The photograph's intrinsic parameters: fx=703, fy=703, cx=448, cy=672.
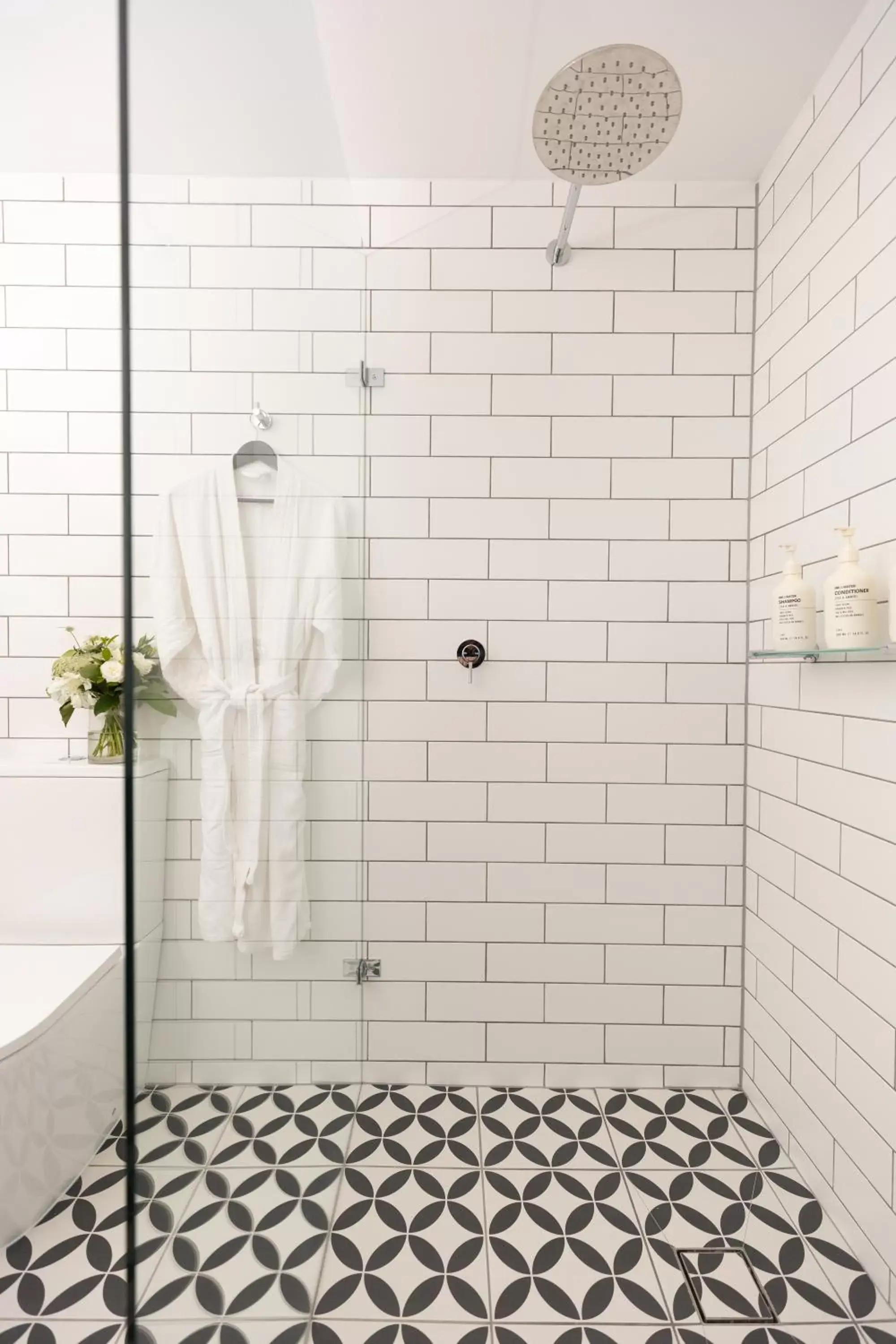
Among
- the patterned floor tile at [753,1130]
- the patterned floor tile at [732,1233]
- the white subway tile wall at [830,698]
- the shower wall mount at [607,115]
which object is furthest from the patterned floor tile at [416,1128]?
the shower wall mount at [607,115]

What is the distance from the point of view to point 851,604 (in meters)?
1.28

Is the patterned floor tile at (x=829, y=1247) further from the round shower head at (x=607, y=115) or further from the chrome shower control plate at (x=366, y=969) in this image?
the round shower head at (x=607, y=115)

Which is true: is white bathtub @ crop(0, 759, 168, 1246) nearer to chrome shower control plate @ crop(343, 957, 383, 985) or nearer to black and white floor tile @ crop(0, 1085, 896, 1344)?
black and white floor tile @ crop(0, 1085, 896, 1344)

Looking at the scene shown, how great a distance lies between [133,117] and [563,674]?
146cm

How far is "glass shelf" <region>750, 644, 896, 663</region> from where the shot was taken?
1237 millimetres

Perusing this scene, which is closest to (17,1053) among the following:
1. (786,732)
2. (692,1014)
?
(692,1014)

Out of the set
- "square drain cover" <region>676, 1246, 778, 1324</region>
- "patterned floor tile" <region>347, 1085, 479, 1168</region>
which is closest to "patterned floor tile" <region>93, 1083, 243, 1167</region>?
"patterned floor tile" <region>347, 1085, 479, 1168</region>

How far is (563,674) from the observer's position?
1.87 metres

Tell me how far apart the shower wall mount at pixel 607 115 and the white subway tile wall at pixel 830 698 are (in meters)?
0.43

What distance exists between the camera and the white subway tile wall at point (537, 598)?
72.4 inches

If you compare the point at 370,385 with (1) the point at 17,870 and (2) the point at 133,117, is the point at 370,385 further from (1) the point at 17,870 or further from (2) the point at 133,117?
(1) the point at 17,870

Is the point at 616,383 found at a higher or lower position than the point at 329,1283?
higher

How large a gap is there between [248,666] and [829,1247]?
1.58 meters

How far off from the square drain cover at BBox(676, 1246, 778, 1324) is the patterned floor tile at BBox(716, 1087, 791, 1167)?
30cm
